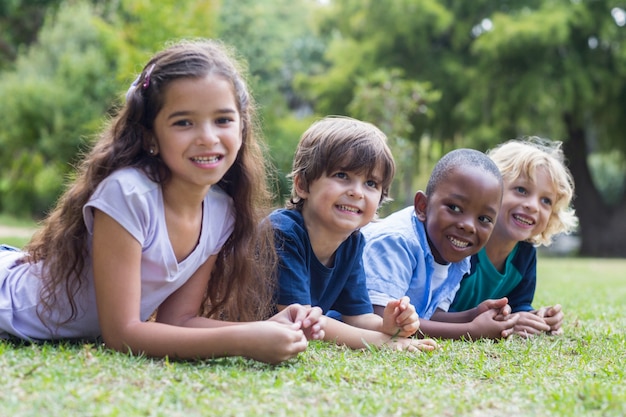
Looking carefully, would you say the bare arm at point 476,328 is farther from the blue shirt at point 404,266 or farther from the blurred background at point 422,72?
the blurred background at point 422,72

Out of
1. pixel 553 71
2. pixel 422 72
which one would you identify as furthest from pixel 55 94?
pixel 553 71

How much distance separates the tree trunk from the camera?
20641mm

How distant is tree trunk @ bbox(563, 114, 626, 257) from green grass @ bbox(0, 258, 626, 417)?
18154mm

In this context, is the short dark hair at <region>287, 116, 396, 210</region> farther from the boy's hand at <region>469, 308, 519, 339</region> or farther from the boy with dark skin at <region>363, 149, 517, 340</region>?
the boy's hand at <region>469, 308, 519, 339</region>

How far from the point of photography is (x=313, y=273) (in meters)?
3.78

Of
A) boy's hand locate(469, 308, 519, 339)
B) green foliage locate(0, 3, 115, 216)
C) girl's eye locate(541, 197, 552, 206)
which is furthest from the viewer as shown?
green foliage locate(0, 3, 115, 216)

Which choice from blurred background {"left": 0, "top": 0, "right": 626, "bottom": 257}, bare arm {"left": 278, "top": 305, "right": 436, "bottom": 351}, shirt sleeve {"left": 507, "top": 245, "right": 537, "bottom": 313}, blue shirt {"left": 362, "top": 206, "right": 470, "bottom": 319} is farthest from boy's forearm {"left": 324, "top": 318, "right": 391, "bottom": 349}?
blurred background {"left": 0, "top": 0, "right": 626, "bottom": 257}

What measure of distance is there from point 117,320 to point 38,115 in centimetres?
2028

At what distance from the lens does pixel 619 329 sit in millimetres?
4668

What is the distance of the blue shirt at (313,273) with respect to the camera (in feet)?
11.7

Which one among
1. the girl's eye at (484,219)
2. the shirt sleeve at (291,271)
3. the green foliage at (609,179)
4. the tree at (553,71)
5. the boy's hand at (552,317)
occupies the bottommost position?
the boy's hand at (552,317)

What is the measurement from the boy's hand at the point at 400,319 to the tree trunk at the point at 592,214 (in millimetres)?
18399

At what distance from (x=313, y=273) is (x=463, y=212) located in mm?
896

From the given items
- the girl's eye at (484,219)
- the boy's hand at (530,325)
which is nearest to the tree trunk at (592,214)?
the boy's hand at (530,325)
